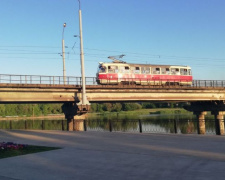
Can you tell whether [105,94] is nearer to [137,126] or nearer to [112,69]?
[112,69]

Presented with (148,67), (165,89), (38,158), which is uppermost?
(148,67)

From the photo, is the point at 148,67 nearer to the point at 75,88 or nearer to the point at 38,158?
the point at 75,88

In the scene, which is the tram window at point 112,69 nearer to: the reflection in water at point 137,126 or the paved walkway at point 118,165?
the reflection in water at point 137,126

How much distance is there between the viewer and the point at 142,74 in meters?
40.4

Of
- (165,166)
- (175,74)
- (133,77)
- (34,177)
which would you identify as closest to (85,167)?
(34,177)

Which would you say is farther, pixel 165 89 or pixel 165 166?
pixel 165 89

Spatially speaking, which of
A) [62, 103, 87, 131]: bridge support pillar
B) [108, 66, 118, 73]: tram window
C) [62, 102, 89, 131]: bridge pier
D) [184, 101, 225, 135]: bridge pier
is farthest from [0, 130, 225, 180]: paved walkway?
[184, 101, 225, 135]: bridge pier

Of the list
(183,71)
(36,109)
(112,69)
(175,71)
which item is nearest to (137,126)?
(175,71)

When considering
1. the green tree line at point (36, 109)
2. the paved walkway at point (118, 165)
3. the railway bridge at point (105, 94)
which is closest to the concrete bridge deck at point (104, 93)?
A: the railway bridge at point (105, 94)

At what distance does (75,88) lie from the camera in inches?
A: 1308

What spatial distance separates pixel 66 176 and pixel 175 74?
3744 cm

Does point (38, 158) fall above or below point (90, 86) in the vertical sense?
below

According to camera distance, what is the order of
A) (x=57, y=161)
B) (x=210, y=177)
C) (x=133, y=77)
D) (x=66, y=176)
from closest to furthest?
(x=210, y=177) < (x=66, y=176) < (x=57, y=161) < (x=133, y=77)

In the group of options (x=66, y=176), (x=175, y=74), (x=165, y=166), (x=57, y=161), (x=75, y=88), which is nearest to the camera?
(x=66, y=176)
